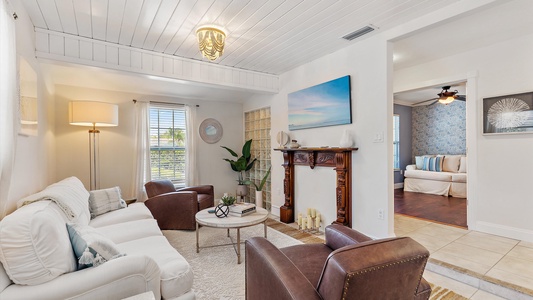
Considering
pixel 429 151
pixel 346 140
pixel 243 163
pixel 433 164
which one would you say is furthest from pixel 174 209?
pixel 429 151

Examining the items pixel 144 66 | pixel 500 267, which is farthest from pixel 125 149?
pixel 500 267

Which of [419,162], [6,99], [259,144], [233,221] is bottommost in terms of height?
[233,221]

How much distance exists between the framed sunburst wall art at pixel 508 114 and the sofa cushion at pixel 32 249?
14.5 ft

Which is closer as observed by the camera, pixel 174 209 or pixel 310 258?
pixel 310 258

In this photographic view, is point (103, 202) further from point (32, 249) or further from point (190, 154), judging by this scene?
point (190, 154)

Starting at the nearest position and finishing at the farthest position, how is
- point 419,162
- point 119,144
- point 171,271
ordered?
point 171,271 → point 119,144 → point 419,162

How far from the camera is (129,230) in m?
2.28

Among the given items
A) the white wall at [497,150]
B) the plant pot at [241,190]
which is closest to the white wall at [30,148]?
the plant pot at [241,190]

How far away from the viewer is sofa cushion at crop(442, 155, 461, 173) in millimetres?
5664

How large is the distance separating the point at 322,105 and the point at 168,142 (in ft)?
10.00

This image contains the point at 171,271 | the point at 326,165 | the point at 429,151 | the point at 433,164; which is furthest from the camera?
the point at 429,151

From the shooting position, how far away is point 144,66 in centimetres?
313

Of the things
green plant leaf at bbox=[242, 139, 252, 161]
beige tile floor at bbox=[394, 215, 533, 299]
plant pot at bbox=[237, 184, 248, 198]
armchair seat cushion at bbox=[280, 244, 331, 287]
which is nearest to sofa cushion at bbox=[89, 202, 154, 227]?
armchair seat cushion at bbox=[280, 244, 331, 287]

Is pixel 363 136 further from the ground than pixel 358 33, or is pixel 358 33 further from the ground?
pixel 358 33
